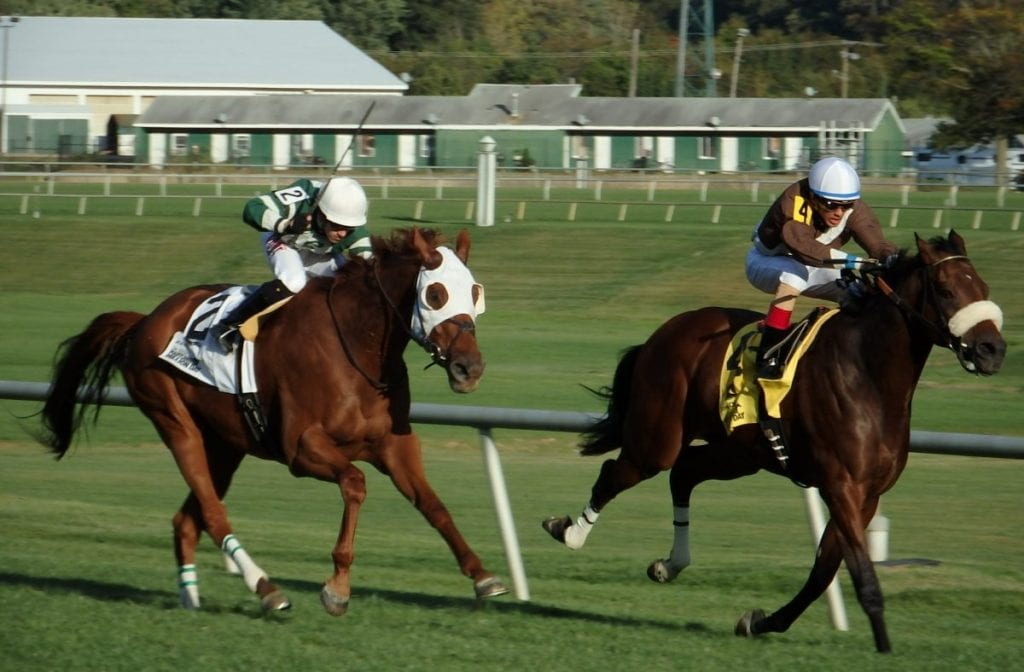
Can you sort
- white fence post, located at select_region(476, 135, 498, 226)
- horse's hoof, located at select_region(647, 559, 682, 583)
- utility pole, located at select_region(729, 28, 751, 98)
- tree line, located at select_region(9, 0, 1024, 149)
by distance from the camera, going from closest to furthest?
horse's hoof, located at select_region(647, 559, 682, 583) → white fence post, located at select_region(476, 135, 498, 226) → utility pole, located at select_region(729, 28, 751, 98) → tree line, located at select_region(9, 0, 1024, 149)

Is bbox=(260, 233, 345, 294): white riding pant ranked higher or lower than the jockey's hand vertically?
lower

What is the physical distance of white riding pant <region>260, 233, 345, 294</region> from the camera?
7.18 metres

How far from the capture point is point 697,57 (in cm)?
7800

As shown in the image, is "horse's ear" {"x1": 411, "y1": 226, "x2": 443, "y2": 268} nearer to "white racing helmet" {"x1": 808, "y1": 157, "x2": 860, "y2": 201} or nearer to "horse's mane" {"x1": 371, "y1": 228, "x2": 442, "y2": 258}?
"horse's mane" {"x1": 371, "y1": 228, "x2": 442, "y2": 258}

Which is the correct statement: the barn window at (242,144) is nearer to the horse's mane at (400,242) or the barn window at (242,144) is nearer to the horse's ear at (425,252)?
the horse's mane at (400,242)

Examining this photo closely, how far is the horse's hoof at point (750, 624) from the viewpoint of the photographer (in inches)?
255

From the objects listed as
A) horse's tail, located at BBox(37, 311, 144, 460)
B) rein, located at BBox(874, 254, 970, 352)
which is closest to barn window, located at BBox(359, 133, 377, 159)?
horse's tail, located at BBox(37, 311, 144, 460)

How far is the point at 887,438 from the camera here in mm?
6520

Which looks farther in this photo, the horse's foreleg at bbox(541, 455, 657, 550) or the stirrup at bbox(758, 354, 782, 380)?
the horse's foreleg at bbox(541, 455, 657, 550)

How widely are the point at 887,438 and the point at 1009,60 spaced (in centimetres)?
3777

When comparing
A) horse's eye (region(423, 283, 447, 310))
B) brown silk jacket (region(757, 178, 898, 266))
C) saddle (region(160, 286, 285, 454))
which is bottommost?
saddle (region(160, 286, 285, 454))

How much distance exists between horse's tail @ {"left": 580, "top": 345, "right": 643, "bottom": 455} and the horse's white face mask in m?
1.38

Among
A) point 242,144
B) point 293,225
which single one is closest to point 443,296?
point 293,225

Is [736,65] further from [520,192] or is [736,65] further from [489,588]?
[489,588]
